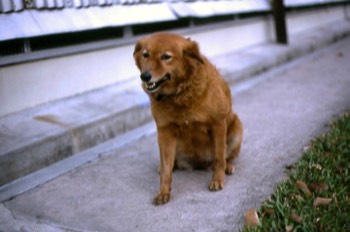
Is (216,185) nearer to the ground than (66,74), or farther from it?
nearer to the ground

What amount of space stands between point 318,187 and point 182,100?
3.95 feet

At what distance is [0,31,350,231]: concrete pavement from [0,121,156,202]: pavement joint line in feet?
0.10

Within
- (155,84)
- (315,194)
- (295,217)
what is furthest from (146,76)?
(315,194)

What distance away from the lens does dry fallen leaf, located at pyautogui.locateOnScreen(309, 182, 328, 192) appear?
3262 millimetres

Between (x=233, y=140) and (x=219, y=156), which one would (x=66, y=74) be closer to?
(x=233, y=140)

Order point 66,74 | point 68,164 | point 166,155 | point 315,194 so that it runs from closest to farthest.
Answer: point 315,194 < point 166,155 < point 68,164 < point 66,74

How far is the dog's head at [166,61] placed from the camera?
320cm

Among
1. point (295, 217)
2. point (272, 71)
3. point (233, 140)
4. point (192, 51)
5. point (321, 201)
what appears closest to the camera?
point (295, 217)

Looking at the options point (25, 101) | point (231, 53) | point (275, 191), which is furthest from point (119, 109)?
point (231, 53)

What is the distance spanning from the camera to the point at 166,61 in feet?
10.6

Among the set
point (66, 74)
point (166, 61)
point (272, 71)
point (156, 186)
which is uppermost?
point (166, 61)

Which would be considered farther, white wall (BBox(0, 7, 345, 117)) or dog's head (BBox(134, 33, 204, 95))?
white wall (BBox(0, 7, 345, 117))

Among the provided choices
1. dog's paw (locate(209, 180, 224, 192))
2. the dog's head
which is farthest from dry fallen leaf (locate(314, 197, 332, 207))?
the dog's head

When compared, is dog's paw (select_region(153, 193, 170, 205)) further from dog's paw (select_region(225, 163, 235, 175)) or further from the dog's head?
the dog's head
